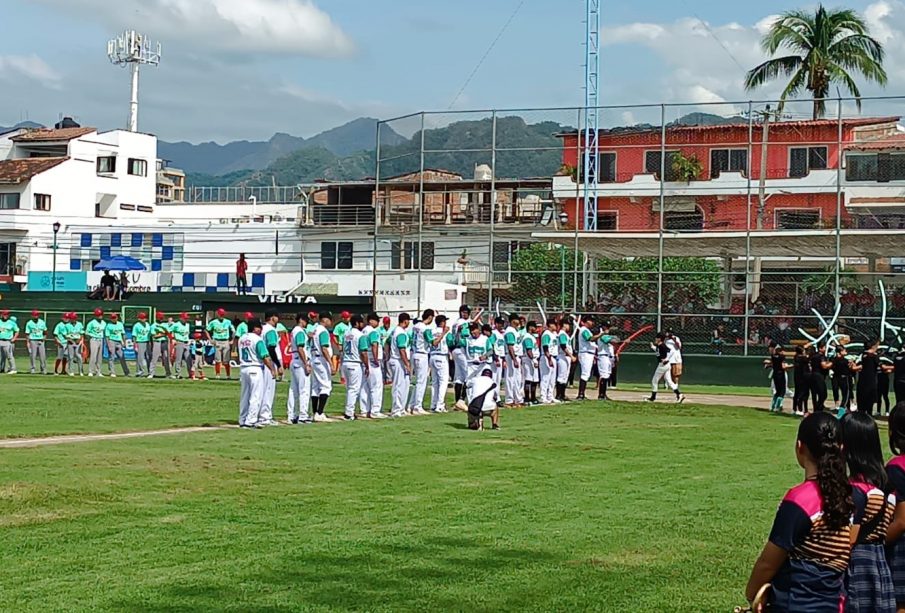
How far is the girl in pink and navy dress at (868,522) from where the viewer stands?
5.59m

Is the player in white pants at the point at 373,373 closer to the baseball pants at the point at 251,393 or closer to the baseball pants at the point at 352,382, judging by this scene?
the baseball pants at the point at 352,382

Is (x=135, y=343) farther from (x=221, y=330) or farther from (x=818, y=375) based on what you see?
(x=818, y=375)

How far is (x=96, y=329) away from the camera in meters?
38.1

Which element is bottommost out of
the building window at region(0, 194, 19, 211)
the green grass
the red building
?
the green grass

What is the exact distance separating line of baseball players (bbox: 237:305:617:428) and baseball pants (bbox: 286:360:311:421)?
0.7 inches

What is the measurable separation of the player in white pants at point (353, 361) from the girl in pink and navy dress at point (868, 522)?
1792cm

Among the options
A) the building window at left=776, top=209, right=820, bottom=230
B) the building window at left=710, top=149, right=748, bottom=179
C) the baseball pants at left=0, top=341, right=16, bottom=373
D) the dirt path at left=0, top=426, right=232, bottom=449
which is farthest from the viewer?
the building window at left=710, top=149, right=748, bottom=179

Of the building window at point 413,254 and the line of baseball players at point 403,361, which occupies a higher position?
the building window at point 413,254

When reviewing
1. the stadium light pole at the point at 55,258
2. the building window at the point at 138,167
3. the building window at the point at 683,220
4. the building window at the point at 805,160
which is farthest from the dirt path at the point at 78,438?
the building window at the point at 138,167

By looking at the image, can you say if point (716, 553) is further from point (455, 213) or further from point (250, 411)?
point (455, 213)

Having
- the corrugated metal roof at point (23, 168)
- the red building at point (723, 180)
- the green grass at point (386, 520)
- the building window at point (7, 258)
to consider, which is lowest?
Answer: the green grass at point (386, 520)

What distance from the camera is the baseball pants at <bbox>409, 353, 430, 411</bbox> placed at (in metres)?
25.1

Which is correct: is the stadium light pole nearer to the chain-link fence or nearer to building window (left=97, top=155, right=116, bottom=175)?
building window (left=97, top=155, right=116, bottom=175)

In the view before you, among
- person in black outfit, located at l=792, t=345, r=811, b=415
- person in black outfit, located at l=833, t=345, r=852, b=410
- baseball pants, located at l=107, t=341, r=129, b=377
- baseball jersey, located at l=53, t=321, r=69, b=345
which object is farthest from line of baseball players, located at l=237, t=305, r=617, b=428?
baseball jersey, located at l=53, t=321, r=69, b=345
